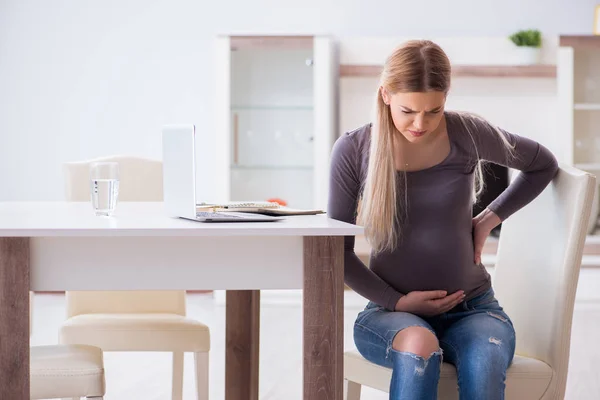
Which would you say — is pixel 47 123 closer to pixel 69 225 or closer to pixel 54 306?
pixel 54 306

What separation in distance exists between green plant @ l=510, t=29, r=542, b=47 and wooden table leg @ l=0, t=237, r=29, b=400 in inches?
158

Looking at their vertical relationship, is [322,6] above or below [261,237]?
above

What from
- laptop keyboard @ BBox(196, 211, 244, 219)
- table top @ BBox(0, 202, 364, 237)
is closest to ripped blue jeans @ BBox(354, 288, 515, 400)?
table top @ BBox(0, 202, 364, 237)

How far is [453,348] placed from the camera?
1645 millimetres

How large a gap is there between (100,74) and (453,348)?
4.11 m

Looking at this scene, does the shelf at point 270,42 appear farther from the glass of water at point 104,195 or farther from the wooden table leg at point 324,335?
the wooden table leg at point 324,335

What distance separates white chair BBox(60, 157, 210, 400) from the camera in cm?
221

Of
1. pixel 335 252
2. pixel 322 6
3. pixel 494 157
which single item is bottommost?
pixel 335 252

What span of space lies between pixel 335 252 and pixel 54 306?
365 centimetres

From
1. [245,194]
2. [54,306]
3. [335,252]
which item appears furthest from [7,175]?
[335,252]

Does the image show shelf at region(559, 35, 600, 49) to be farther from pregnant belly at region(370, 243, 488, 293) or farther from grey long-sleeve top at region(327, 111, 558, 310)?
pregnant belly at region(370, 243, 488, 293)

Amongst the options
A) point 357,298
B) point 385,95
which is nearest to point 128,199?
point 385,95

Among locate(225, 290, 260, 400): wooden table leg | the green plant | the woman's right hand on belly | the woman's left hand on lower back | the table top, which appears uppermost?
the green plant

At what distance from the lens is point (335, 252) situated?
150 centimetres
